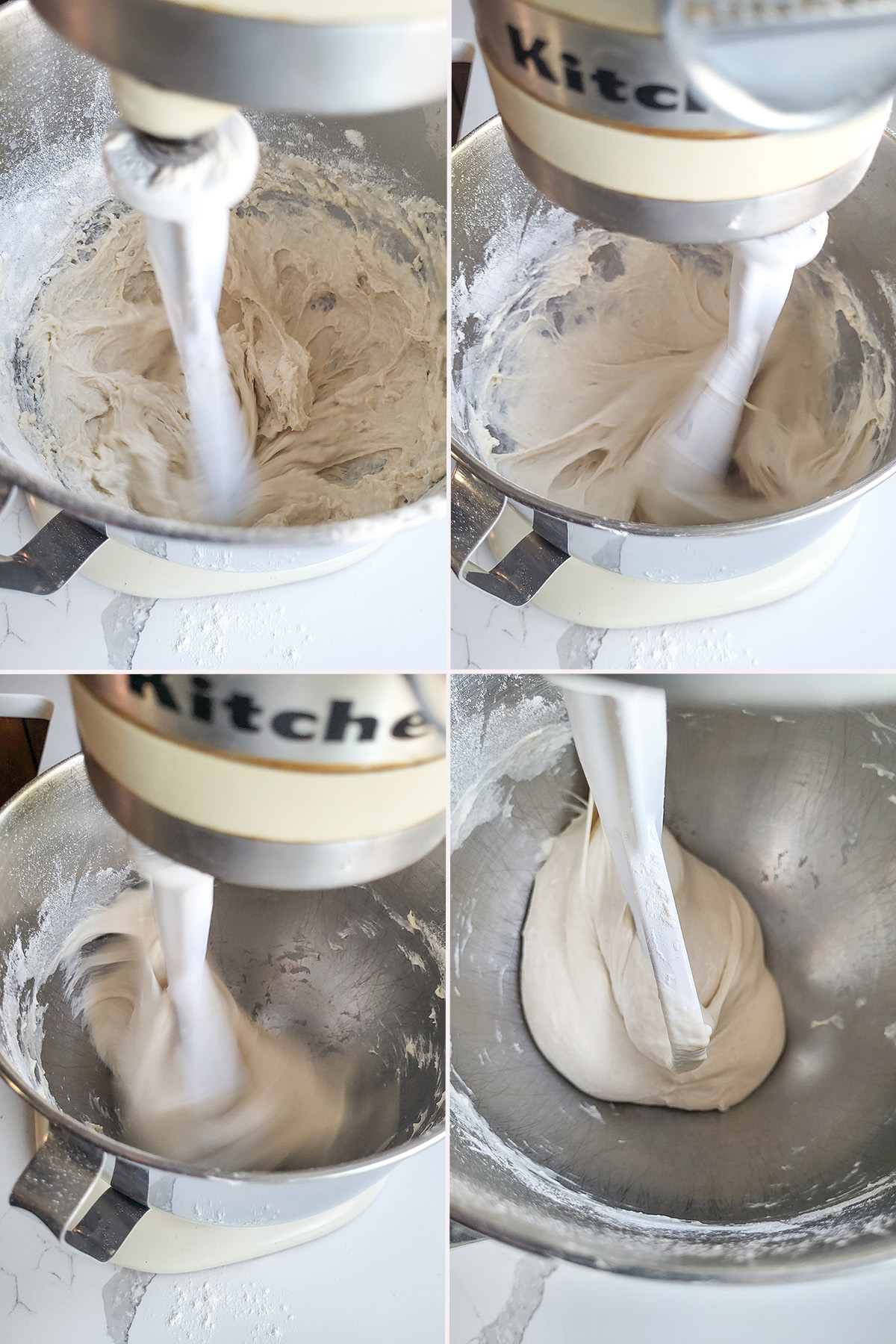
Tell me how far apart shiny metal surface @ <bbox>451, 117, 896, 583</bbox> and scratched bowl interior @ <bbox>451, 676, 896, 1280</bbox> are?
0.11m

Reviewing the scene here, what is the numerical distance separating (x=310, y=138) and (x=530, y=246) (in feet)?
0.44

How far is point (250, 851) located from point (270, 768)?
0.05 m

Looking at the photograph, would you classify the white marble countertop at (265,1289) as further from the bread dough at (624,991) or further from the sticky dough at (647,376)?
the sticky dough at (647,376)

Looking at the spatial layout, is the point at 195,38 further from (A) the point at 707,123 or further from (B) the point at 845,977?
(B) the point at 845,977

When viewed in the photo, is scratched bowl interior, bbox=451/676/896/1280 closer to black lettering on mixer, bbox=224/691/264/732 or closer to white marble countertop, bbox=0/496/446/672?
white marble countertop, bbox=0/496/446/672

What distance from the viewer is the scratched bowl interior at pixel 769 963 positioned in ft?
1.90

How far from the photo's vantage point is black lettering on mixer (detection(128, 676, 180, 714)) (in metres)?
0.40

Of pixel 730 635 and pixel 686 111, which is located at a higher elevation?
pixel 686 111

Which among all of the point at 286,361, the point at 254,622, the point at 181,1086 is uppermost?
the point at 286,361

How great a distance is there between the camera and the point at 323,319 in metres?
0.58

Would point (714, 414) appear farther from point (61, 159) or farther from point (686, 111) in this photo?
point (61, 159)

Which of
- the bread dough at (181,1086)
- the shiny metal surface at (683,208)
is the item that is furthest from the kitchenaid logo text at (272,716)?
the bread dough at (181,1086)

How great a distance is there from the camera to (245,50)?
0.97ft

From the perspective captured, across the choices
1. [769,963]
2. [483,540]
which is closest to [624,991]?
[769,963]
